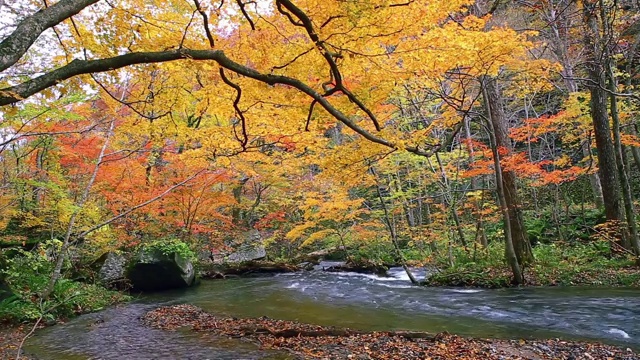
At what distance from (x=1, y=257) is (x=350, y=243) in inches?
514

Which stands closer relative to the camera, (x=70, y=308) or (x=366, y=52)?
(x=366, y=52)

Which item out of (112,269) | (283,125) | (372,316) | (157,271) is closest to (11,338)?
(112,269)

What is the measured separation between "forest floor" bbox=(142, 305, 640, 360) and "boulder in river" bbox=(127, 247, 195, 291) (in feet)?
21.7

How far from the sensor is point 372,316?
855 centimetres

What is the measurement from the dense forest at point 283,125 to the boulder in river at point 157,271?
0.39 meters

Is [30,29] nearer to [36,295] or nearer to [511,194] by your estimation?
[36,295]

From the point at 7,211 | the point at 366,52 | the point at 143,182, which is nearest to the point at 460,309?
the point at 366,52

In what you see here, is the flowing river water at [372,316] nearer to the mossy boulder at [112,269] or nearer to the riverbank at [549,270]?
the riverbank at [549,270]

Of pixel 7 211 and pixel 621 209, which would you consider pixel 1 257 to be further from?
pixel 621 209

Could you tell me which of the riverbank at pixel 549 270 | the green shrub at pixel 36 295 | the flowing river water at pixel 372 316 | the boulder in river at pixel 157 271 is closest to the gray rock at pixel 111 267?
the boulder in river at pixel 157 271

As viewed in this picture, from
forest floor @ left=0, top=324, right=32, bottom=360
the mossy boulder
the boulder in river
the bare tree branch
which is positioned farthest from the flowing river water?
the bare tree branch

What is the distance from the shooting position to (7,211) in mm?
11344

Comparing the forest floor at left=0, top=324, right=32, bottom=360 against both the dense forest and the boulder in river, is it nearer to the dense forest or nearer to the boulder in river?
the dense forest

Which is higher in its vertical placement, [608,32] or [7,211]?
[608,32]
